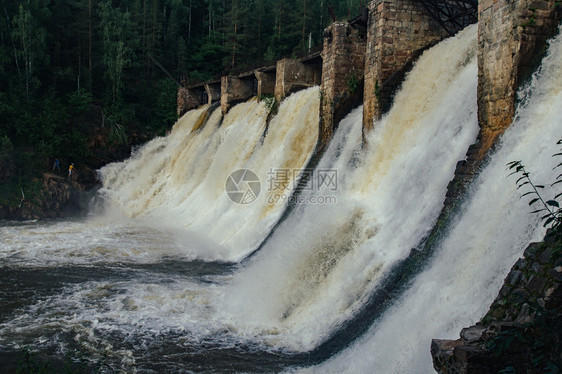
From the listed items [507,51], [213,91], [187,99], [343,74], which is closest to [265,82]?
[213,91]

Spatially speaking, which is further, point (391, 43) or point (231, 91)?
point (231, 91)

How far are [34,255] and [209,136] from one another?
35.0 ft

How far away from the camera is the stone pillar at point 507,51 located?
25.1 feet

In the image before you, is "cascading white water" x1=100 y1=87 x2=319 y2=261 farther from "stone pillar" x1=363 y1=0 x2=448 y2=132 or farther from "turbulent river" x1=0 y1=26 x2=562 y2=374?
"stone pillar" x1=363 y1=0 x2=448 y2=132

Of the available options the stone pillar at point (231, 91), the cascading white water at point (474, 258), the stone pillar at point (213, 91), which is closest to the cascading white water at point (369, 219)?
→ the cascading white water at point (474, 258)

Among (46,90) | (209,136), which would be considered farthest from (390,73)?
(46,90)

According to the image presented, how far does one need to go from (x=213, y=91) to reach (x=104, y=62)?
7.32m

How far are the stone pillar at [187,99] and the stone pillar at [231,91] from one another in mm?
6373

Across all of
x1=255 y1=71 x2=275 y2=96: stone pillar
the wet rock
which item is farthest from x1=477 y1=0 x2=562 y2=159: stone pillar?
x1=255 y1=71 x2=275 y2=96: stone pillar

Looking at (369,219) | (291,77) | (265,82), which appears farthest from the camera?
(265,82)

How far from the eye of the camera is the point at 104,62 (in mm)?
29469

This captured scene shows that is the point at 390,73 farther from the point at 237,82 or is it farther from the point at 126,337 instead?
the point at 237,82

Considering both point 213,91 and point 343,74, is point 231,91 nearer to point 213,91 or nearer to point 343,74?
point 213,91

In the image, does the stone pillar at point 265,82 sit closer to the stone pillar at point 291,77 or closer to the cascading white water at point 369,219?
the stone pillar at point 291,77
